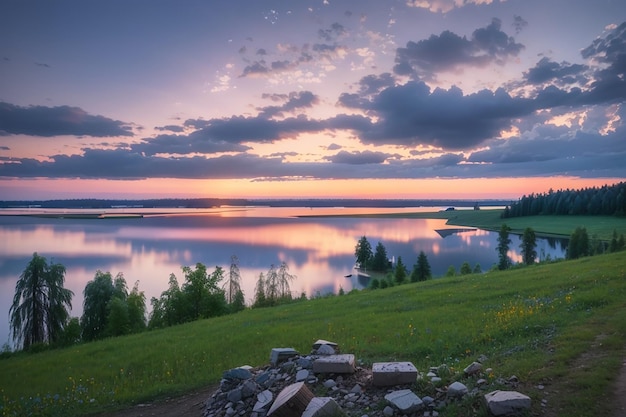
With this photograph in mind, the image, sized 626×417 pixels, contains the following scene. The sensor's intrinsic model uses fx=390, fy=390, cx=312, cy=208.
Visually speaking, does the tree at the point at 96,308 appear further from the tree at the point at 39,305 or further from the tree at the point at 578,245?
the tree at the point at 578,245

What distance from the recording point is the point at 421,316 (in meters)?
18.1

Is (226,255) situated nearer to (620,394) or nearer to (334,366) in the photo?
(334,366)

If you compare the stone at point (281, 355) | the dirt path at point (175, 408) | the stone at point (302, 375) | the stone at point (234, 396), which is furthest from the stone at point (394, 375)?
the dirt path at point (175, 408)

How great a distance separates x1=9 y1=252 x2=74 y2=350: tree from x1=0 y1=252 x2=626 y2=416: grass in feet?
84.2

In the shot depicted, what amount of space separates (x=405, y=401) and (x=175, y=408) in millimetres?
6781

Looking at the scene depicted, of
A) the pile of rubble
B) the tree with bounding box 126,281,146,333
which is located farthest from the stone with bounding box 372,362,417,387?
the tree with bounding box 126,281,146,333

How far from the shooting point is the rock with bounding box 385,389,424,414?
7.74 m

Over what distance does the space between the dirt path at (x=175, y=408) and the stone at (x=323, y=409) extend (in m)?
3.79

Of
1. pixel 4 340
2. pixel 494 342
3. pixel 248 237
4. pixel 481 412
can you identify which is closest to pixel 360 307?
pixel 494 342

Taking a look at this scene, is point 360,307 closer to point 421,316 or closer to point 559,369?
point 421,316

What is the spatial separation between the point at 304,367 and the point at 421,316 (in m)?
9.49

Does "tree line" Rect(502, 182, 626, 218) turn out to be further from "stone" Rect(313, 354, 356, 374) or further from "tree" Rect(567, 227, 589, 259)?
"stone" Rect(313, 354, 356, 374)

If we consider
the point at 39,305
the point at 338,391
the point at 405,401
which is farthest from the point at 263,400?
the point at 39,305

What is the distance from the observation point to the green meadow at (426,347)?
8.77 m
